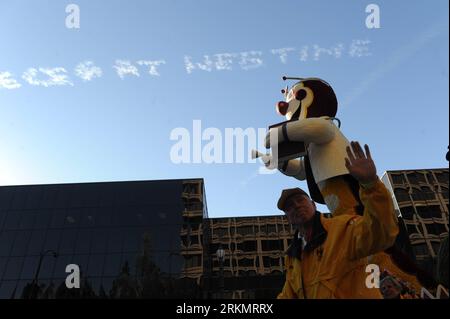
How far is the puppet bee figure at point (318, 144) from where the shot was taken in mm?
6266

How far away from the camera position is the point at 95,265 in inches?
1166

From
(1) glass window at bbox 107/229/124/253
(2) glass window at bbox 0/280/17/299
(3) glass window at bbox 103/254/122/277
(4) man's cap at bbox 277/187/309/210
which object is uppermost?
(1) glass window at bbox 107/229/124/253

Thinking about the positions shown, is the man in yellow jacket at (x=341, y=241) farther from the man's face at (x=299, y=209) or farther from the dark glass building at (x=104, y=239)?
the dark glass building at (x=104, y=239)

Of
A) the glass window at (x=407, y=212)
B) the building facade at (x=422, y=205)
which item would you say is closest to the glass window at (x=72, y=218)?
the building facade at (x=422, y=205)

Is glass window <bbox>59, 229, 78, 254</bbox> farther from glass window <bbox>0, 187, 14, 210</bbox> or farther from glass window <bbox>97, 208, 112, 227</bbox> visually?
glass window <bbox>0, 187, 14, 210</bbox>

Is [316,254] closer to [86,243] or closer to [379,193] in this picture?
[379,193]

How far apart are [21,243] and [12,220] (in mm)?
2675

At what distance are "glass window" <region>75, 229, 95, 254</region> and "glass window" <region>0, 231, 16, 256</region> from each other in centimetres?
568

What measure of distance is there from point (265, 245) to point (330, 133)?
3292 centimetres

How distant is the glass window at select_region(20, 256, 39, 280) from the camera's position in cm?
2959

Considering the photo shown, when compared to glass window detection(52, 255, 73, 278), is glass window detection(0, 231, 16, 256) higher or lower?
higher

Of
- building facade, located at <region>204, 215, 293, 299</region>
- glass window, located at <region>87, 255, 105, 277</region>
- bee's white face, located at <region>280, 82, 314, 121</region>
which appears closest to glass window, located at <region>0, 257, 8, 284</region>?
glass window, located at <region>87, 255, 105, 277</region>

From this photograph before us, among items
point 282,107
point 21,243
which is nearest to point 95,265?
point 21,243

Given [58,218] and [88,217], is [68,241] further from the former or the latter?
[58,218]
